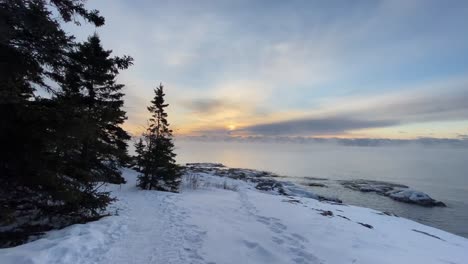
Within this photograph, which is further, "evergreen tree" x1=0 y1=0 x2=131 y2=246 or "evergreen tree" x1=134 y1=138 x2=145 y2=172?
"evergreen tree" x1=134 y1=138 x2=145 y2=172

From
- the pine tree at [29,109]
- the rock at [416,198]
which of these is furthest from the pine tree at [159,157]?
the rock at [416,198]

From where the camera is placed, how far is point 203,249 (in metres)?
7.60

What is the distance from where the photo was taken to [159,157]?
22.4m

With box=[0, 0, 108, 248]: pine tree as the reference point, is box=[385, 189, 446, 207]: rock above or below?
below

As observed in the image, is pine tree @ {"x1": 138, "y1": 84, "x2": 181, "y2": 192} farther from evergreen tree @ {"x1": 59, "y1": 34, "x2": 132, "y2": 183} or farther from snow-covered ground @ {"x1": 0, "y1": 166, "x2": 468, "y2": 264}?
snow-covered ground @ {"x1": 0, "y1": 166, "x2": 468, "y2": 264}

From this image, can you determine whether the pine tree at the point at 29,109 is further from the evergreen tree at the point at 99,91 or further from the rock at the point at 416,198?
the rock at the point at 416,198

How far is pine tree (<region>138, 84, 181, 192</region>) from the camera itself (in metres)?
22.4

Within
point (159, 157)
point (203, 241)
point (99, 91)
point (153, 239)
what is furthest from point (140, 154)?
point (203, 241)

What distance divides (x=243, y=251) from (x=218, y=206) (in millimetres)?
6513

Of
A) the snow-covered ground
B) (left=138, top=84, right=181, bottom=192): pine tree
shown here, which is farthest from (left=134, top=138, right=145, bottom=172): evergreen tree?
→ the snow-covered ground

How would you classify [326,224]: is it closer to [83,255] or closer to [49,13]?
[83,255]

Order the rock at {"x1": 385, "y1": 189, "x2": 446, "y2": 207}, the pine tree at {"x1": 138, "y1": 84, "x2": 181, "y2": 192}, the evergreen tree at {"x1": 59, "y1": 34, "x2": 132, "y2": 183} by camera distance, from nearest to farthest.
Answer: the evergreen tree at {"x1": 59, "y1": 34, "x2": 132, "y2": 183} < the pine tree at {"x1": 138, "y1": 84, "x2": 181, "y2": 192} < the rock at {"x1": 385, "y1": 189, "x2": 446, "y2": 207}

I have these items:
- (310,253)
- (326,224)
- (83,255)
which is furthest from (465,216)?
(83,255)

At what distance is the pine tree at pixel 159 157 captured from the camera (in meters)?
22.4
